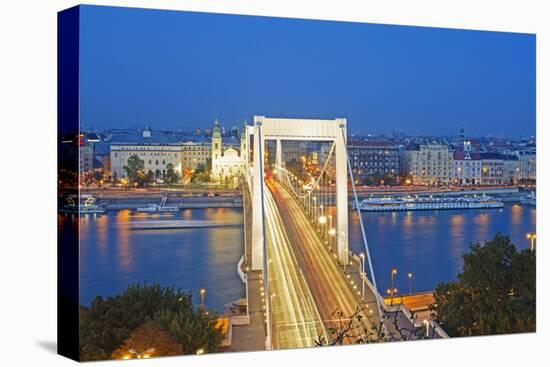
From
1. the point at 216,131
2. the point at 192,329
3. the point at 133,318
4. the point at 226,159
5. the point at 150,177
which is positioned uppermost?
the point at 216,131

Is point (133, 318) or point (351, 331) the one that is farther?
point (351, 331)

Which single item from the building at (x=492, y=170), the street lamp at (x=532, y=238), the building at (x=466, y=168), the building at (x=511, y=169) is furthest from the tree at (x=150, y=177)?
the street lamp at (x=532, y=238)

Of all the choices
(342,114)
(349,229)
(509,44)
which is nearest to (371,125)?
(342,114)

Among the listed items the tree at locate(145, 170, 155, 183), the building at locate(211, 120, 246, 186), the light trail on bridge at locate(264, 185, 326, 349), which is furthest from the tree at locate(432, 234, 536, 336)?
the tree at locate(145, 170, 155, 183)

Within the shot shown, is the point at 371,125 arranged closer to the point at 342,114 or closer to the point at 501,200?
the point at 342,114

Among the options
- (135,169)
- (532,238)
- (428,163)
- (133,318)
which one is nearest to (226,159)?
(135,169)

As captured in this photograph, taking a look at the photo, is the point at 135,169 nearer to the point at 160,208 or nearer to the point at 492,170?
the point at 160,208

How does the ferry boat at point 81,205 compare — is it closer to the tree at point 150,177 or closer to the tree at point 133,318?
the tree at point 150,177
